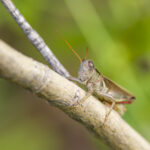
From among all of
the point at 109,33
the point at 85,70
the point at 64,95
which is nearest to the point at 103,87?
the point at 85,70

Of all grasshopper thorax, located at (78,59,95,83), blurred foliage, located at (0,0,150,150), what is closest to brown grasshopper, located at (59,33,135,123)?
grasshopper thorax, located at (78,59,95,83)

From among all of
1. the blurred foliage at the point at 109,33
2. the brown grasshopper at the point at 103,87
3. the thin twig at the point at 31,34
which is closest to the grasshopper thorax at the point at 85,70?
the brown grasshopper at the point at 103,87

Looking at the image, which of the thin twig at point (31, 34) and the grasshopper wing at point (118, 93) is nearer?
the thin twig at point (31, 34)

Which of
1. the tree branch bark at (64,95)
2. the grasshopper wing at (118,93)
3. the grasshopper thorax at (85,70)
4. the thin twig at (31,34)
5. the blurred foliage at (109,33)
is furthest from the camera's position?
the blurred foliage at (109,33)

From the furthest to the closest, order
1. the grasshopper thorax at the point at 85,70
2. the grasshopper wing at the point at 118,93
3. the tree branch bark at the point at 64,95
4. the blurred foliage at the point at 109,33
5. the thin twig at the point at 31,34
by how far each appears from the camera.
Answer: the blurred foliage at the point at 109,33 < the grasshopper wing at the point at 118,93 < the grasshopper thorax at the point at 85,70 < the thin twig at the point at 31,34 < the tree branch bark at the point at 64,95

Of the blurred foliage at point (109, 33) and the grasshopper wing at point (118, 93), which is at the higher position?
the blurred foliage at point (109, 33)

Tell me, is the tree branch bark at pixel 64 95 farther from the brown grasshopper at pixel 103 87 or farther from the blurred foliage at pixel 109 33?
the blurred foliage at pixel 109 33

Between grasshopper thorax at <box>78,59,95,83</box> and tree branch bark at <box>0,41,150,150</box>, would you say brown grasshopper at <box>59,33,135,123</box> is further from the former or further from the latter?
tree branch bark at <box>0,41,150,150</box>
